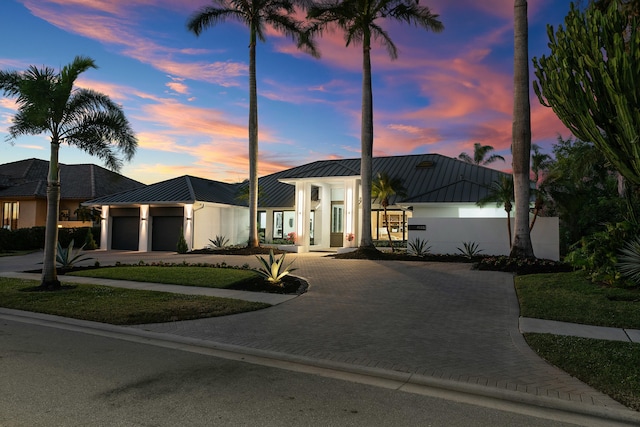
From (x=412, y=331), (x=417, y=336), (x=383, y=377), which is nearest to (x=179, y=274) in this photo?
(x=412, y=331)

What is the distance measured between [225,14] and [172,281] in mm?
17485

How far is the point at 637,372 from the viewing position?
5535mm

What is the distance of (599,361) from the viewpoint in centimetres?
605

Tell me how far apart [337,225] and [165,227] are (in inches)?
454

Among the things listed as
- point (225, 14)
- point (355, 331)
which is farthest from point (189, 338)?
point (225, 14)

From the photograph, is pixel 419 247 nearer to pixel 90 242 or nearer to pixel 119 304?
pixel 119 304

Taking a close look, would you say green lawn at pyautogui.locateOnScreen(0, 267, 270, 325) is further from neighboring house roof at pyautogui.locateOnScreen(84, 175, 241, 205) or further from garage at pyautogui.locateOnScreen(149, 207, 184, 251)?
garage at pyautogui.locateOnScreen(149, 207, 184, 251)

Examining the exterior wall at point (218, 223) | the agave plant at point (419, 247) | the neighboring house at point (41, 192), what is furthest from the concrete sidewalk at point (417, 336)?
the neighboring house at point (41, 192)

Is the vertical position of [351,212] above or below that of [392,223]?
above

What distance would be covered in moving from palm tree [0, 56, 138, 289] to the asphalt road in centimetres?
749

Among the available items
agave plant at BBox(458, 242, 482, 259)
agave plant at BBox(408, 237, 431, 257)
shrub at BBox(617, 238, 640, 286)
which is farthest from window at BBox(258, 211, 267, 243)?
shrub at BBox(617, 238, 640, 286)

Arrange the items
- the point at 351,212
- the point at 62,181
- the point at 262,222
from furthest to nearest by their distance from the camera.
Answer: the point at 62,181, the point at 262,222, the point at 351,212

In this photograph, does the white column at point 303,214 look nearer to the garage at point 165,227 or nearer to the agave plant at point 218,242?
the agave plant at point 218,242

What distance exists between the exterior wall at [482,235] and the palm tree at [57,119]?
14.5 metres
